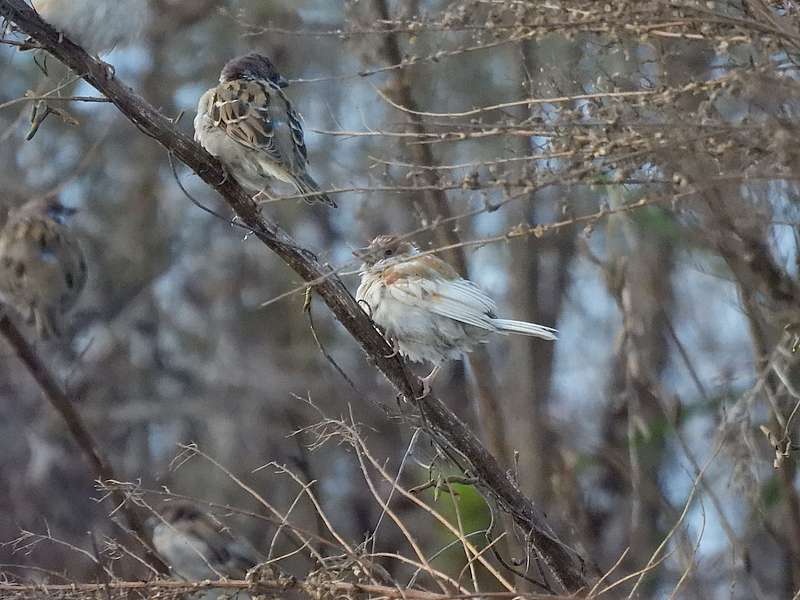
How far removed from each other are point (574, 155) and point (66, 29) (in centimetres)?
201

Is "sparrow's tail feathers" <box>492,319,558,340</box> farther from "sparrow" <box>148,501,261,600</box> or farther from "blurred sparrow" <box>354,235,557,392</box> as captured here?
"sparrow" <box>148,501,261,600</box>

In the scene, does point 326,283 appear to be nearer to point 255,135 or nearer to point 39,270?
point 255,135

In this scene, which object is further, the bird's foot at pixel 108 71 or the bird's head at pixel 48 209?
the bird's head at pixel 48 209

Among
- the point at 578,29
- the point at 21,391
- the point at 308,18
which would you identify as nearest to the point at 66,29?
the point at 578,29

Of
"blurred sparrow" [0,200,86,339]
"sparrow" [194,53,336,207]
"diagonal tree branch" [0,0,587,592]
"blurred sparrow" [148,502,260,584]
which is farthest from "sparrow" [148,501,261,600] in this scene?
"diagonal tree branch" [0,0,587,592]

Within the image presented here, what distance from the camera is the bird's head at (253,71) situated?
544 centimetres

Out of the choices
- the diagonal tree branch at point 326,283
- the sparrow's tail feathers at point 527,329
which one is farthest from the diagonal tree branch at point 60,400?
the diagonal tree branch at point 326,283

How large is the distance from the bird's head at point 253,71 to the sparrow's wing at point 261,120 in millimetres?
160

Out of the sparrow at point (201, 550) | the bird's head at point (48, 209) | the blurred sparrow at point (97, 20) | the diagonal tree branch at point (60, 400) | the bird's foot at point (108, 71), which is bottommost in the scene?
the sparrow at point (201, 550)

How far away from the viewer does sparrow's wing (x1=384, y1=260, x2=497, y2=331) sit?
16.7ft

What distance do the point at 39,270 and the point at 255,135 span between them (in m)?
2.43

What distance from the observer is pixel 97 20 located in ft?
14.9

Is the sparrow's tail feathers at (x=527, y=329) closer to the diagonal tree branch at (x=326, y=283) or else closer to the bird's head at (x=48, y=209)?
the diagonal tree branch at (x=326, y=283)

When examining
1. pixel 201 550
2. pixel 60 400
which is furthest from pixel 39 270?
pixel 201 550
